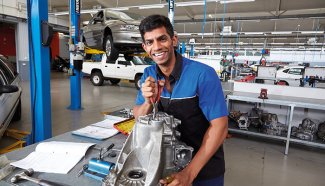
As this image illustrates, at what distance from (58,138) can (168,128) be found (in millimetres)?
1058

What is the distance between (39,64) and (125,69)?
24.1 feet

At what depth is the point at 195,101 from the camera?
51.9 inches

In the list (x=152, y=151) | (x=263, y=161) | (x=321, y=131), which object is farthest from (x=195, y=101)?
(x=321, y=131)

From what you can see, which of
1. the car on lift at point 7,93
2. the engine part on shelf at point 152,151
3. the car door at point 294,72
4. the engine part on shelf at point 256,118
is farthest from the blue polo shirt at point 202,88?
the car door at point 294,72

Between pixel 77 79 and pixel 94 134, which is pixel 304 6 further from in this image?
pixel 94 134

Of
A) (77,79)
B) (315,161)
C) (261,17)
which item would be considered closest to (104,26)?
(77,79)

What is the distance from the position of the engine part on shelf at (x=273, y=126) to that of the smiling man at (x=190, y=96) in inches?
117

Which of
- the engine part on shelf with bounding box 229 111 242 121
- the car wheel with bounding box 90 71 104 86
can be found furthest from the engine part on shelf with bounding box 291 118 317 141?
the car wheel with bounding box 90 71 104 86

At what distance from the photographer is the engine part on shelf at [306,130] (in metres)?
3.73

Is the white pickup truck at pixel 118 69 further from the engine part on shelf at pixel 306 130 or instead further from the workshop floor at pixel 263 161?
the engine part on shelf at pixel 306 130

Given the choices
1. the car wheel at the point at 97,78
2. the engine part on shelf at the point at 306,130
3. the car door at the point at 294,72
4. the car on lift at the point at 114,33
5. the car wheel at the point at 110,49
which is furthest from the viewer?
the car door at the point at 294,72

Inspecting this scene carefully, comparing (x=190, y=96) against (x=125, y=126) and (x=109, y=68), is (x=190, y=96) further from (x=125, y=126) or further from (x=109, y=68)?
(x=109, y=68)

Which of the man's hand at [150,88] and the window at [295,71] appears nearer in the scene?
the man's hand at [150,88]

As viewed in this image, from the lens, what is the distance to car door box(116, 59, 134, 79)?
10164 millimetres
